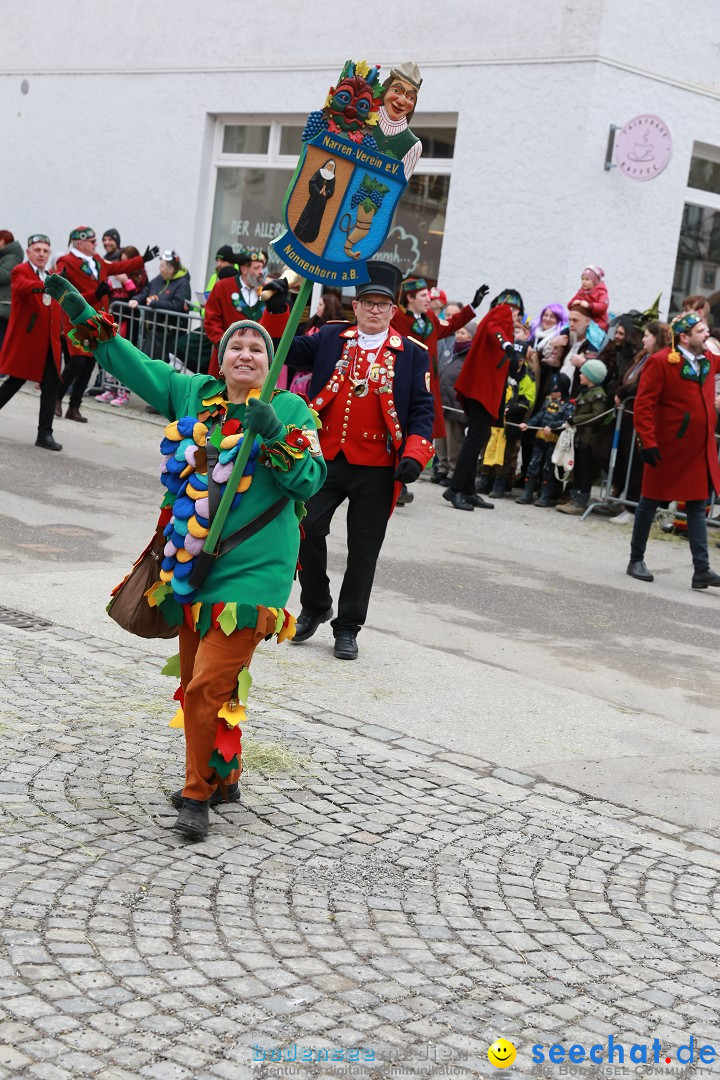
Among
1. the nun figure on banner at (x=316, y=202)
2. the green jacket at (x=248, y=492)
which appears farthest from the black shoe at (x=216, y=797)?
the nun figure on banner at (x=316, y=202)

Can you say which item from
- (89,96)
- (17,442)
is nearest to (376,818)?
(17,442)

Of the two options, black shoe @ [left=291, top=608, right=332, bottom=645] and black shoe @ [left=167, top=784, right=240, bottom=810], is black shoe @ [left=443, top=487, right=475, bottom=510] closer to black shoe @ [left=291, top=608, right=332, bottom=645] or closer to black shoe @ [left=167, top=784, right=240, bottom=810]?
black shoe @ [left=291, top=608, right=332, bottom=645]

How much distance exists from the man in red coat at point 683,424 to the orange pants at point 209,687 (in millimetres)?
6548

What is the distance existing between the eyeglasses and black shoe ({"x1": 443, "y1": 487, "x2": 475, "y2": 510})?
6000 mm

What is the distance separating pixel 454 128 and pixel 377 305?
1002 centimetres

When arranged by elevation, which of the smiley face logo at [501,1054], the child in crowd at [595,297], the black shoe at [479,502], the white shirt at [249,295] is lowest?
the smiley face logo at [501,1054]

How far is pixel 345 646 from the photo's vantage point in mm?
7559

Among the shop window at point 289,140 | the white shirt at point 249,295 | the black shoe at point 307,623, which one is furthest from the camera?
the shop window at point 289,140

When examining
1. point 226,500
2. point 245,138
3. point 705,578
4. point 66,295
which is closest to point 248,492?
point 226,500

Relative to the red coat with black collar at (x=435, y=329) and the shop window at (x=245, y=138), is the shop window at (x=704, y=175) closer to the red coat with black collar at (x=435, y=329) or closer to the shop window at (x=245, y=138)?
the red coat with black collar at (x=435, y=329)

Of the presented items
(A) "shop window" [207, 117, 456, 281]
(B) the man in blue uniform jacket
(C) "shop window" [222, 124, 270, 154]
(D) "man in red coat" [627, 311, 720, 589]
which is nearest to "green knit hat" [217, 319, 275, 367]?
(B) the man in blue uniform jacket

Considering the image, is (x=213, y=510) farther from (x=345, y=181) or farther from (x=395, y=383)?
(x=395, y=383)

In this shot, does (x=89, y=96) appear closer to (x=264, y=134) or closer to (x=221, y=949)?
(x=264, y=134)

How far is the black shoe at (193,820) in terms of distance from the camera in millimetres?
4793
